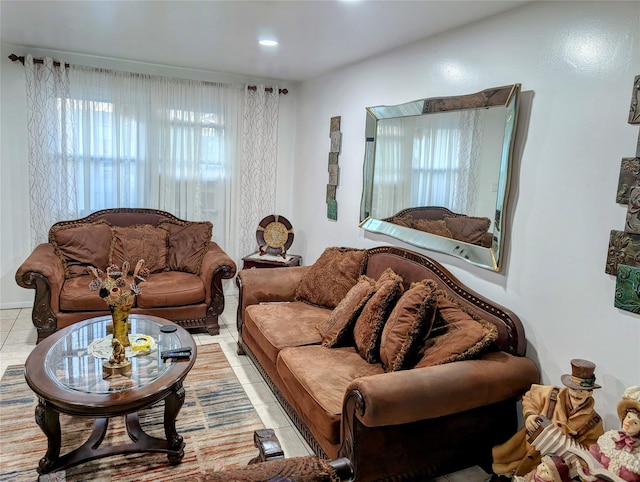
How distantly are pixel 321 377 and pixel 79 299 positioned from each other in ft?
7.51

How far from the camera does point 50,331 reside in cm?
359

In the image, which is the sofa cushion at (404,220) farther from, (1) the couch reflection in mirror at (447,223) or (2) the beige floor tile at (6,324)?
(2) the beige floor tile at (6,324)

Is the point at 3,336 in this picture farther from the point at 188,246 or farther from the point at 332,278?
the point at 332,278

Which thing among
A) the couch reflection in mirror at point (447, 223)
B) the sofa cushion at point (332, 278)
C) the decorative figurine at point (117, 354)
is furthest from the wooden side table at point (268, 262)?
the decorative figurine at point (117, 354)

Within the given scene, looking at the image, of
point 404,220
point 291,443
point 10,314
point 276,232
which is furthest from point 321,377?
point 10,314

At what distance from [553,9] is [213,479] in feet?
8.03

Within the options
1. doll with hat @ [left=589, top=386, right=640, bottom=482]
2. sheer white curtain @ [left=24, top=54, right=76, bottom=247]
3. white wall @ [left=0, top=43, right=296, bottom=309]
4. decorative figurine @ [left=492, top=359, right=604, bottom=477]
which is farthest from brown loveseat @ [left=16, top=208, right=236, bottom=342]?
doll with hat @ [left=589, top=386, right=640, bottom=482]

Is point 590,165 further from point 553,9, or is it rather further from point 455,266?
point 455,266

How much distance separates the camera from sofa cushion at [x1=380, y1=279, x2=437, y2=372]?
7.74ft

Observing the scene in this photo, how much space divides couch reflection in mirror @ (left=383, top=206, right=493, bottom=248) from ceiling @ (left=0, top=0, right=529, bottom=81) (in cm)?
115

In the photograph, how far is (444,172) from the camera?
294cm

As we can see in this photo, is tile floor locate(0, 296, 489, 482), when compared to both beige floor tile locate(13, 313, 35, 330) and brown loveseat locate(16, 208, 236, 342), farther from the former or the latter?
brown loveseat locate(16, 208, 236, 342)

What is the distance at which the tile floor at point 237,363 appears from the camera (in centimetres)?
249

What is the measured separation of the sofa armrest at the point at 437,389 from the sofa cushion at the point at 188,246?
9.02ft
